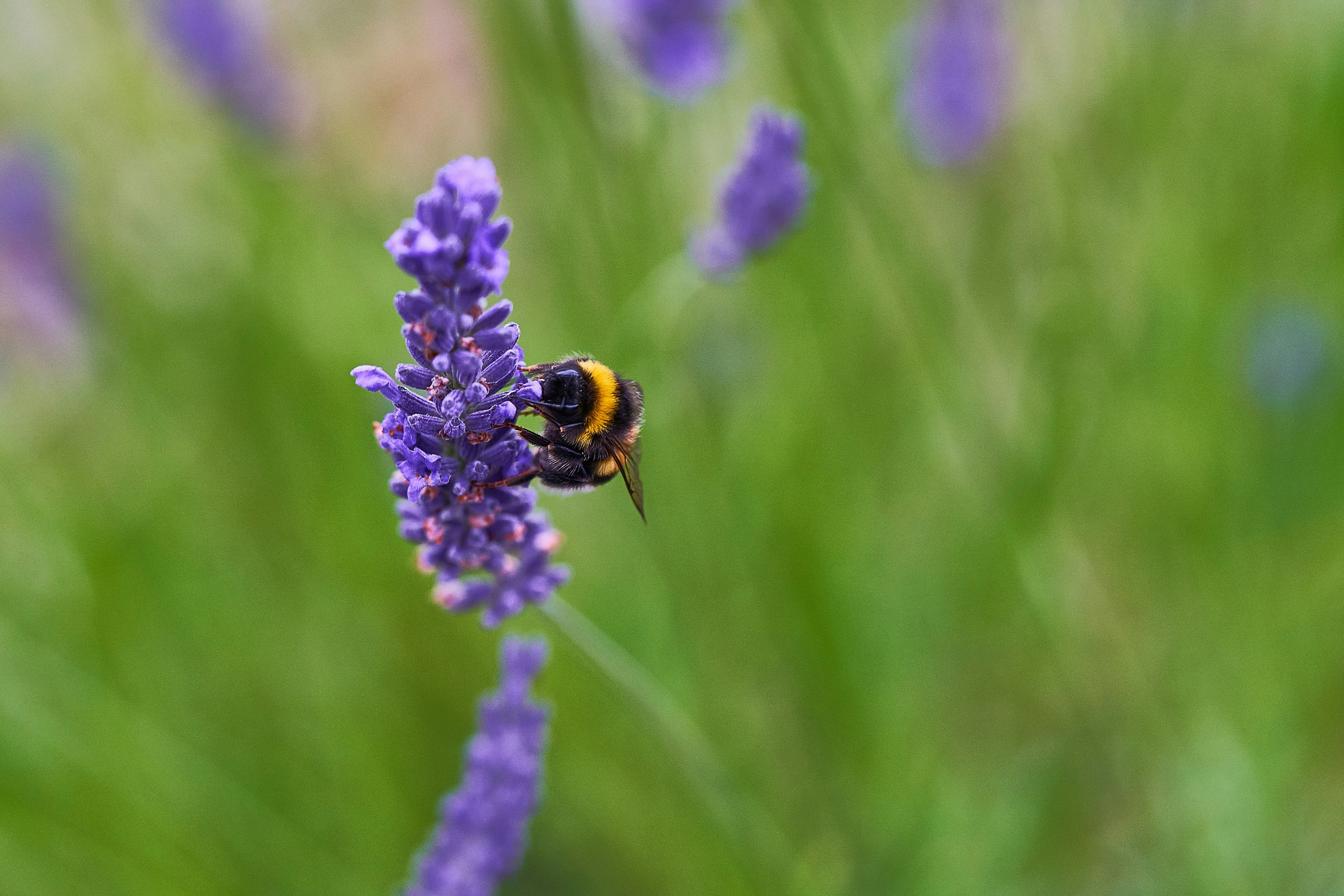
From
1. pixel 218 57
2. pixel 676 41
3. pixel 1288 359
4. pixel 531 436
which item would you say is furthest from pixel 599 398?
pixel 218 57

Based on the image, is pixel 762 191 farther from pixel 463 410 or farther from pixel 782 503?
pixel 782 503

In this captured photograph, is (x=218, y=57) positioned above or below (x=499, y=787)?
above

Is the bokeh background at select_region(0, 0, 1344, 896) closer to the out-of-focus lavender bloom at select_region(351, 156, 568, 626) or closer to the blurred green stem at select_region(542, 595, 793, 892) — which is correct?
the blurred green stem at select_region(542, 595, 793, 892)

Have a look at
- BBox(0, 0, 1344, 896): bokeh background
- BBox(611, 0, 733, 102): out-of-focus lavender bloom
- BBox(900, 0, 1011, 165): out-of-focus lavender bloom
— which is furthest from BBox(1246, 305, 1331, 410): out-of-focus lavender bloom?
BBox(611, 0, 733, 102): out-of-focus lavender bloom

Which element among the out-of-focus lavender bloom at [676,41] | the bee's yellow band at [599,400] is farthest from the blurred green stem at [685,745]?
the out-of-focus lavender bloom at [676,41]

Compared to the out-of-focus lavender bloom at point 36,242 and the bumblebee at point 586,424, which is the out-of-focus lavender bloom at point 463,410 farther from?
the out-of-focus lavender bloom at point 36,242

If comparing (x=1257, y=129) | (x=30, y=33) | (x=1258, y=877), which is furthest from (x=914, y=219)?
(x=30, y=33)
